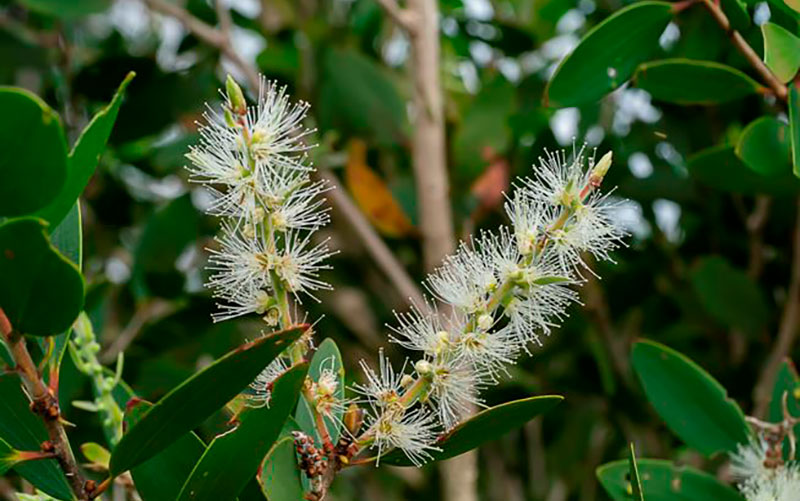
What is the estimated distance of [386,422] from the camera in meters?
0.89

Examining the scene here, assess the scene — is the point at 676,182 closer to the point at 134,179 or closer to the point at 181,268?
the point at 181,268

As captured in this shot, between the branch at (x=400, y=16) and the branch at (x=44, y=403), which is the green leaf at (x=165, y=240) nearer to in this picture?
the branch at (x=400, y=16)

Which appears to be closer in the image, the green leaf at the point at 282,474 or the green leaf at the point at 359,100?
the green leaf at the point at 282,474

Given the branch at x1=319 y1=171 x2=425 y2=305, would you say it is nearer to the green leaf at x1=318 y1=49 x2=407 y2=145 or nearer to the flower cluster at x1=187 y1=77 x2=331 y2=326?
the green leaf at x1=318 y1=49 x2=407 y2=145

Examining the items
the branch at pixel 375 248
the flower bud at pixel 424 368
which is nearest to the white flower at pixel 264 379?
the flower bud at pixel 424 368

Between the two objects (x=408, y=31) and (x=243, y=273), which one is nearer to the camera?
(x=243, y=273)

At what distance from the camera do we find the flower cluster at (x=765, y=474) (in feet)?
3.49

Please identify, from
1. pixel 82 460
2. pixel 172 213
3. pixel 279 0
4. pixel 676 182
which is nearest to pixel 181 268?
pixel 172 213

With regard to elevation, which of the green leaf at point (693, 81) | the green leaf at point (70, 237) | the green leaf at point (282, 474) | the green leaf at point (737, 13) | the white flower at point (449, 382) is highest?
the green leaf at point (737, 13)

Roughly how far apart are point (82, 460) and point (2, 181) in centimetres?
116

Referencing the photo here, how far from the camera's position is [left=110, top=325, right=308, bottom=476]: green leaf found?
0.79 meters

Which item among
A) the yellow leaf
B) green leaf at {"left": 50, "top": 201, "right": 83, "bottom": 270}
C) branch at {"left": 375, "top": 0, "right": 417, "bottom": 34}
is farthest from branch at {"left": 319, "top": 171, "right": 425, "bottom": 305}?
green leaf at {"left": 50, "top": 201, "right": 83, "bottom": 270}

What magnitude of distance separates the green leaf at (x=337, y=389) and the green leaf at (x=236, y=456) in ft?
0.22

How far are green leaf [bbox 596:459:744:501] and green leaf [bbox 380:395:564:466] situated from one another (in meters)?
0.36
